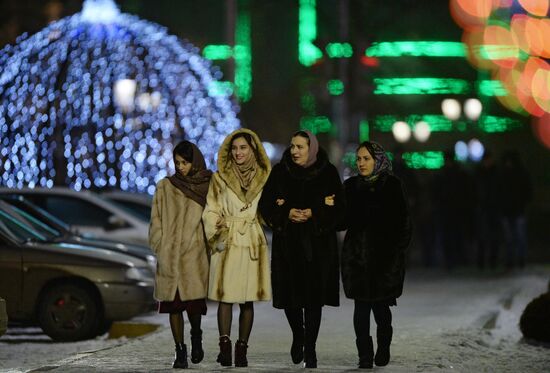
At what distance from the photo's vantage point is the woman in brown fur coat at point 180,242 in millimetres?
10766

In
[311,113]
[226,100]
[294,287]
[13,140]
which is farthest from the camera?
[311,113]

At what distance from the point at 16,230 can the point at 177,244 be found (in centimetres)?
467

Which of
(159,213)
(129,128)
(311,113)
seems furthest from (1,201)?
(311,113)

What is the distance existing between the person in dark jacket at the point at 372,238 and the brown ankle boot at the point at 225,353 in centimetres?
93

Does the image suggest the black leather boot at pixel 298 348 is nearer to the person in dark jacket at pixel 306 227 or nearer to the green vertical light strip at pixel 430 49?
the person in dark jacket at pixel 306 227

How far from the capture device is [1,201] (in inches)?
642

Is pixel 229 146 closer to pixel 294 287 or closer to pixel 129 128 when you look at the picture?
pixel 294 287

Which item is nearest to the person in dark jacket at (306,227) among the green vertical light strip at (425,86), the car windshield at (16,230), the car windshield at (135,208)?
the car windshield at (16,230)

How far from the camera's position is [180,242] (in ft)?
35.5

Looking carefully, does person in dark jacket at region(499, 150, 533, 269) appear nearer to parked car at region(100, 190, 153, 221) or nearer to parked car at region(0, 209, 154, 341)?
parked car at region(100, 190, 153, 221)

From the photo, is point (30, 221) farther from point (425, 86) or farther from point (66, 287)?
point (425, 86)

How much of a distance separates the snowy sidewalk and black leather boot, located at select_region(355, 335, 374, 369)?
92mm

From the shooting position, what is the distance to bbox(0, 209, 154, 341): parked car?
47.4ft

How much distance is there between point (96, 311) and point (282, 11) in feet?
151
